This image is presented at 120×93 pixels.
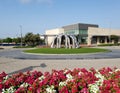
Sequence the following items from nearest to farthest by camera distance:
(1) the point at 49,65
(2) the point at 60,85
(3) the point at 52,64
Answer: (2) the point at 60,85 < (1) the point at 49,65 < (3) the point at 52,64

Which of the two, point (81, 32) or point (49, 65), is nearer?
point (49, 65)

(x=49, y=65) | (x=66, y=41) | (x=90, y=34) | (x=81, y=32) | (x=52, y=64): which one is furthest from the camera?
(x=81, y=32)

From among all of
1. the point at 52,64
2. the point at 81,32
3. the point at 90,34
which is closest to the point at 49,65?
the point at 52,64

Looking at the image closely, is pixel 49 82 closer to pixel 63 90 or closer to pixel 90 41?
pixel 63 90

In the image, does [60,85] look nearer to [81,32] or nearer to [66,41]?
[66,41]

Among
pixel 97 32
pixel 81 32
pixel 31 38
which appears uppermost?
pixel 81 32

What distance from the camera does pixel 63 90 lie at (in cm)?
403

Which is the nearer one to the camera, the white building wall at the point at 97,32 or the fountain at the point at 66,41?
the fountain at the point at 66,41

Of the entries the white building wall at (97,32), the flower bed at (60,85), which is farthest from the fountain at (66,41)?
the white building wall at (97,32)

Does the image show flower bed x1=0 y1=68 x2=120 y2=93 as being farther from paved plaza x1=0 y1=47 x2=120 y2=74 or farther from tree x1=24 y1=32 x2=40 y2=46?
tree x1=24 y1=32 x2=40 y2=46

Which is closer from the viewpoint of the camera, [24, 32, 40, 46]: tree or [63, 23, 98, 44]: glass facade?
[24, 32, 40, 46]: tree

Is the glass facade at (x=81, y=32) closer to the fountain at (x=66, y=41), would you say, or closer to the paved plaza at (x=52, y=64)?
the fountain at (x=66, y=41)

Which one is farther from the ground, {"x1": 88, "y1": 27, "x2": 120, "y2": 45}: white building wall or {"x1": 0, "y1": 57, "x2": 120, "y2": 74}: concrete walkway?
{"x1": 88, "y1": 27, "x2": 120, "y2": 45}: white building wall

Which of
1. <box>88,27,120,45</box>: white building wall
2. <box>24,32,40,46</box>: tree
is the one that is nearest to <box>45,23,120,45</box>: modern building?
<box>88,27,120,45</box>: white building wall
